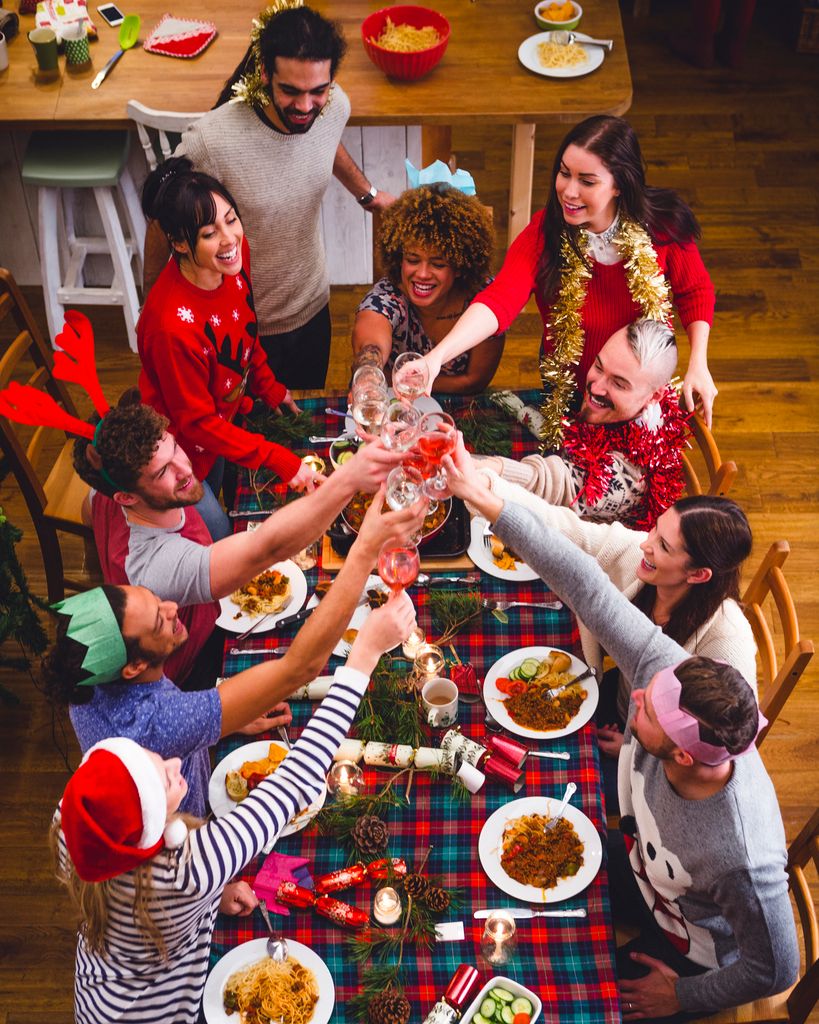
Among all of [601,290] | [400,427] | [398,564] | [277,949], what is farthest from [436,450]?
[277,949]

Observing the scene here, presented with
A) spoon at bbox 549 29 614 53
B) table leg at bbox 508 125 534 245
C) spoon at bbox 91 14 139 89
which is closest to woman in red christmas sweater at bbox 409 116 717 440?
table leg at bbox 508 125 534 245

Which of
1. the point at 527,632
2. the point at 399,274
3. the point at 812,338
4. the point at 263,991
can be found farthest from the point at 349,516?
the point at 812,338

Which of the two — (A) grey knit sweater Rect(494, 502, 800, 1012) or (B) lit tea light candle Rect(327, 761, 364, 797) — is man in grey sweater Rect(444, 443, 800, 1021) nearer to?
(A) grey knit sweater Rect(494, 502, 800, 1012)

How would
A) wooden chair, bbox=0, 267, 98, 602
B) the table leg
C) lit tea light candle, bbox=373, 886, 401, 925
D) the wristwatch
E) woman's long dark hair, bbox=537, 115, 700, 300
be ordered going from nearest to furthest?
lit tea light candle, bbox=373, 886, 401, 925 < woman's long dark hair, bbox=537, 115, 700, 300 < wooden chair, bbox=0, 267, 98, 602 < the wristwatch < the table leg

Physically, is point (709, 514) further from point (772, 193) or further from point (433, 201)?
point (772, 193)

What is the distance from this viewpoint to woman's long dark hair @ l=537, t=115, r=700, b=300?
8.80ft

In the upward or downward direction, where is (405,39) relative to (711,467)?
upward

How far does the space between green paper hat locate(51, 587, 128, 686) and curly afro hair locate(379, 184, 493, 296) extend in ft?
5.01

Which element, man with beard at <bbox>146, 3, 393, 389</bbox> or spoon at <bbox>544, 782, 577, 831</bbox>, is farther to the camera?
man with beard at <bbox>146, 3, 393, 389</bbox>

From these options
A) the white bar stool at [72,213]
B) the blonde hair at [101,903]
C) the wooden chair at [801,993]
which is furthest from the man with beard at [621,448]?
the white bar stool at [72,213]

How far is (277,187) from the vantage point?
10.2 ft

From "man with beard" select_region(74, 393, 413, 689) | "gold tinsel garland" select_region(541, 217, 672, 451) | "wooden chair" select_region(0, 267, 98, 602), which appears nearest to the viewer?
"man with beard" select_region(74, 393, 413, 689)

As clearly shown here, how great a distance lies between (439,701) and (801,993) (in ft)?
3.14

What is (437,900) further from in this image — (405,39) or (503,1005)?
(405,39)
